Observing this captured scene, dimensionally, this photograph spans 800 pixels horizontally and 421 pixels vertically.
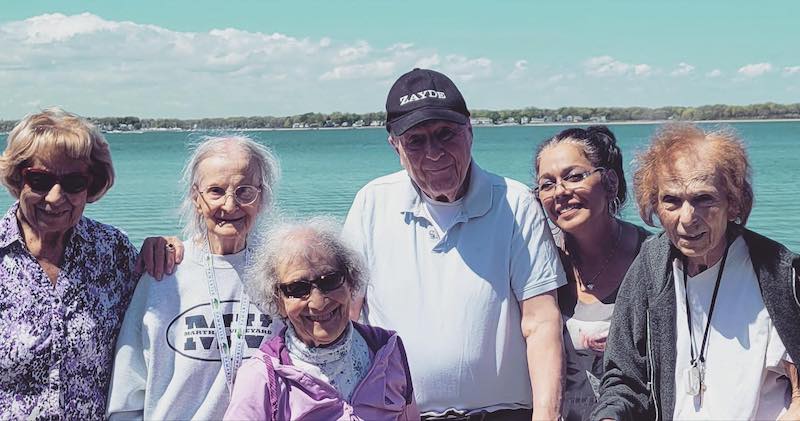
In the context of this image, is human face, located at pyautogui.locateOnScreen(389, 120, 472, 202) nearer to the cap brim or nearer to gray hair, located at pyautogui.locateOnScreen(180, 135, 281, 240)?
the cap brim

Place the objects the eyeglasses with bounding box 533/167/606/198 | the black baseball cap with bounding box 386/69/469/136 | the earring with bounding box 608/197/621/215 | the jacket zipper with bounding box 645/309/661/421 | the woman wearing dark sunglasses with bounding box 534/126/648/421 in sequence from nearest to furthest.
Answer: the jacket zipper with bounding box 645/309/661/421 → the black baseball cap with bounding box 386/69/469/136 → the woman wearing dark sunglasses with bounding box 534/126/648/421 → the eyeglasses with bounding box 533/167/606/198 → the earring with bounding box 608/197/621/215

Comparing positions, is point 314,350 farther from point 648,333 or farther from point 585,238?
point 585,238

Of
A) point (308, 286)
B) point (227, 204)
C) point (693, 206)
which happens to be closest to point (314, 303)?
point (308, 286)

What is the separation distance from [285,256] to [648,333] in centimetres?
145

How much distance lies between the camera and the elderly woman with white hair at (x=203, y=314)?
350cm

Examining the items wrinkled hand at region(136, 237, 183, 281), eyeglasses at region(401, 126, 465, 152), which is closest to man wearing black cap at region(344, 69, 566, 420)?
eyeglasses at region(401, 126, 465, 152)

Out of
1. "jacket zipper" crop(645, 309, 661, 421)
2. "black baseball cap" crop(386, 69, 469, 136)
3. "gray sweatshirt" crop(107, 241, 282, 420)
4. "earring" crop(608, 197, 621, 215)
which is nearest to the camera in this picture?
"jacket zipper" crop(645, 309, 661, 421)

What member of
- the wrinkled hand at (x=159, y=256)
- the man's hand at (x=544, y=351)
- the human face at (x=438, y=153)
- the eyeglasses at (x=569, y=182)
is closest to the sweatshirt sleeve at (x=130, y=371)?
the wrinkled hand at (x=159, y=256)

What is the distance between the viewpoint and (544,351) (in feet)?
12.4

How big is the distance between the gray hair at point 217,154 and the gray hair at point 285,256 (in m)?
0.33

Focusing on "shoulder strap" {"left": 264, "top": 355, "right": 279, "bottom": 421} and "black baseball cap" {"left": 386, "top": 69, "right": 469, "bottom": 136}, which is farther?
"black baseball cap" {"left": 386, "top": 69, "right": 469, "bottom": 136}

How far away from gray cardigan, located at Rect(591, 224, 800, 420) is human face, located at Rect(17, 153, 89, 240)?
2235 mm

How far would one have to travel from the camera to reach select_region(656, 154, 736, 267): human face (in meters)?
3.18

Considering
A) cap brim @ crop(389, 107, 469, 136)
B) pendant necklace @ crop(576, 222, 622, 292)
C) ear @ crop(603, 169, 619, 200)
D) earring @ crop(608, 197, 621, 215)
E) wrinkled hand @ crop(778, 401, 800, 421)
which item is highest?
cap brim @ crop(389, 107, 469, 136)
